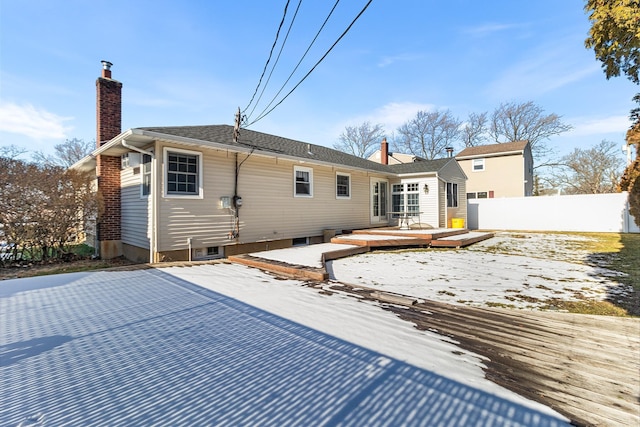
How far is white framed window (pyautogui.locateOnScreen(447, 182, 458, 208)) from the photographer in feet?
49.1

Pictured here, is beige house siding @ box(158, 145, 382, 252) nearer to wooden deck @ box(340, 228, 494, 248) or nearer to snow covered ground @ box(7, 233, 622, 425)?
wooden deck @ box(340, 228, 494, 248)

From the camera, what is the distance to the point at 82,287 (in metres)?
4.87

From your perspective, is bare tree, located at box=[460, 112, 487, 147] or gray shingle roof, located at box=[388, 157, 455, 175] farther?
bare tree, located at box=[460, 112, 487, 147]

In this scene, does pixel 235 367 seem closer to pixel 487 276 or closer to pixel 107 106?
pixel 487 276

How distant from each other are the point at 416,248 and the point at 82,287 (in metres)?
9.28

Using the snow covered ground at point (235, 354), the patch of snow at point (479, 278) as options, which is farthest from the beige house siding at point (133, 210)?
the patch of snow at point (479, 278)

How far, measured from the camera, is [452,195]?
15.5 metres

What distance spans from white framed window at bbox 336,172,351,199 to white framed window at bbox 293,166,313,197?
164cm

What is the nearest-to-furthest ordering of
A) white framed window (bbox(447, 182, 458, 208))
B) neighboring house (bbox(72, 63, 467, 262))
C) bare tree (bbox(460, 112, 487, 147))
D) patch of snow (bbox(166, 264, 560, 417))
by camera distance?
1. patch of snow (bbox(166, 264, 560, 417))
2. neighboring house (bbox(72, 63, 467, 262))
3. white framed window (bbox(447, 182, 458, 208))
4. bare tree (bbox(460, 112, 487, 147))

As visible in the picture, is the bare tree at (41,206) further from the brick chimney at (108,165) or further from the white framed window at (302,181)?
the white framed window at (302,181)

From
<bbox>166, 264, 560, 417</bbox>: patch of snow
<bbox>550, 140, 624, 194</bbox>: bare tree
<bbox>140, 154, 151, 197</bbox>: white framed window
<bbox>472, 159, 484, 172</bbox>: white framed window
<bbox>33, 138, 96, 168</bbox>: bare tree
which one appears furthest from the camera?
<bbox>33, 138, 96, 168</bbox>: bare tree

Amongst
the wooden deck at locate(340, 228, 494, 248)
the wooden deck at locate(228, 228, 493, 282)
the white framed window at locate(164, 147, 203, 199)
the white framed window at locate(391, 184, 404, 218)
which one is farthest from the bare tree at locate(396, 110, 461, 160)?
the white framed window at locate(164, 147, 203, 199)

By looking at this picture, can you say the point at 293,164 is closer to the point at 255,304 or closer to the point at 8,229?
the point at 255,304

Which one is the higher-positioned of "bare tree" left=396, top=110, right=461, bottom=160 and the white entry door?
"bare tree" left=396, top=110, right=461, bottom=160
